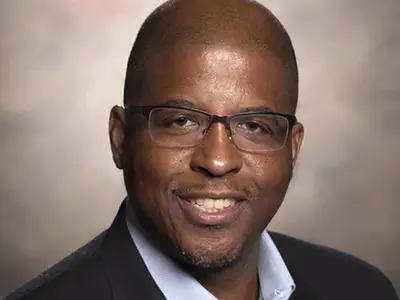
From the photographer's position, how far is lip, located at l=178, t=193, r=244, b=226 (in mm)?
1830

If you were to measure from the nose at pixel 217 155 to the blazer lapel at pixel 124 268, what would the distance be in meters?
0.24

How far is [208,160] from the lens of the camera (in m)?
1.78

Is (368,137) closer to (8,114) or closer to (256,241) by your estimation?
(8,114)

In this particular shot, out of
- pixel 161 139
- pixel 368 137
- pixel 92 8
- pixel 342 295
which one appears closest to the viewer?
pixel 161 139

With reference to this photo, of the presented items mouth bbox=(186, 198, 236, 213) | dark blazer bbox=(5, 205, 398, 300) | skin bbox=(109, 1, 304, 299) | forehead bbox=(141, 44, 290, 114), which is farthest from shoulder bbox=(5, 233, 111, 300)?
forehead bbox=(141, 44, 290, 114)

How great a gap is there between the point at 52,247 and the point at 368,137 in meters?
1.35

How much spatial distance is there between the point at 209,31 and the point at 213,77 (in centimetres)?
10

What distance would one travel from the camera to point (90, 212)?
11.8ft

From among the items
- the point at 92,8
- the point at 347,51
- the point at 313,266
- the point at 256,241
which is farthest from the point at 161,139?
the point at 347,51

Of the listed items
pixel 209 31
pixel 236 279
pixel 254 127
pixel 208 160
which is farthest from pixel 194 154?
pixel 236 279

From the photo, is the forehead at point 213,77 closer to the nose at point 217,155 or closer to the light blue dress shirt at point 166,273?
the nose at point 217,155

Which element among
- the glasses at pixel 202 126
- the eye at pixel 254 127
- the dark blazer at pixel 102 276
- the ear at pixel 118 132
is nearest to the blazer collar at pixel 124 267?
the dark blazer at pixel 102 276

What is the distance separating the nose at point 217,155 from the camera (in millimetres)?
1783

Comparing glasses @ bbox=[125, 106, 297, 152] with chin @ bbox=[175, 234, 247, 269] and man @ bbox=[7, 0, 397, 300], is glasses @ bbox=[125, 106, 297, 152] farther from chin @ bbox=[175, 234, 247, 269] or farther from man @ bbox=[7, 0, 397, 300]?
chin @ bbox=[175, 234, 247, 269]
